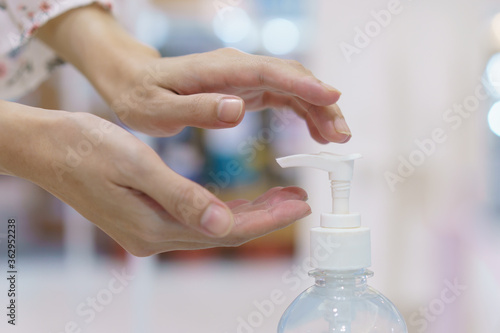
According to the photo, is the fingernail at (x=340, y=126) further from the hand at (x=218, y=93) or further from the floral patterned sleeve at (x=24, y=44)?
the floral patterned sleeve at (x=24, y=44)

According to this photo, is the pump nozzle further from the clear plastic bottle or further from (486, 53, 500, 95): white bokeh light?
(486, 53, 500, 95): white bokeh light

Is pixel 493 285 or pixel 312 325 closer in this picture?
pixel 312 325

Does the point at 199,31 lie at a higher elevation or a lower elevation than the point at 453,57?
higher

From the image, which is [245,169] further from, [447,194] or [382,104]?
[447,194]

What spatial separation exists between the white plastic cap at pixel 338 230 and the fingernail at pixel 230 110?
57 millimetres

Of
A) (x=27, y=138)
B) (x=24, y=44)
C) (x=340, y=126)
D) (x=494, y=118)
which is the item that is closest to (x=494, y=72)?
(x=494, y=118)

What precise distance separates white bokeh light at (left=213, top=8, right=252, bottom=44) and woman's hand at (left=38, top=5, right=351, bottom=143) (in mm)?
881

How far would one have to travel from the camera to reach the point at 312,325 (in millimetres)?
415

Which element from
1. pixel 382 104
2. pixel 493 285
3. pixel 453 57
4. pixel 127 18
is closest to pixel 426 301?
pixel 493 285

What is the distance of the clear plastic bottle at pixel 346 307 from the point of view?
402mm

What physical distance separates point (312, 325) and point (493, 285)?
3.15 ft

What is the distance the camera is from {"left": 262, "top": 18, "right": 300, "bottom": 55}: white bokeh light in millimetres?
1508

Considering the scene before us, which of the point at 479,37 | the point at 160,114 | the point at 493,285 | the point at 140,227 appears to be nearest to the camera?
the point at 140,227

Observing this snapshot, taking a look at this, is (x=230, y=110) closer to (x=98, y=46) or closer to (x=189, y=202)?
(x=189, y=202)
